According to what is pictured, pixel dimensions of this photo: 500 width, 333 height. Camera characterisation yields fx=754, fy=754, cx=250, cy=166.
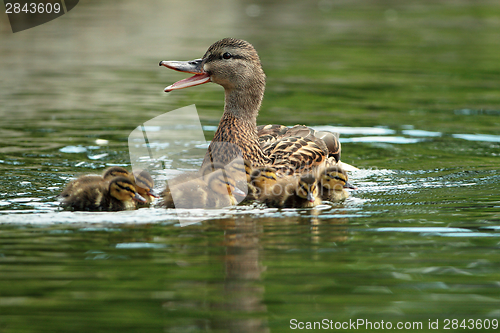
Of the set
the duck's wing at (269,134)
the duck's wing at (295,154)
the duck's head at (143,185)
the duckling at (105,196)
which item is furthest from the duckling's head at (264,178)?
the duck's wing at (269,134)

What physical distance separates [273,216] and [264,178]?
1.42 ft

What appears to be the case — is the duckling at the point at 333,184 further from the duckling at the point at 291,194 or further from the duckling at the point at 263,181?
the duckling at the point at 263,181

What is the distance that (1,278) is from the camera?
377 centimetres

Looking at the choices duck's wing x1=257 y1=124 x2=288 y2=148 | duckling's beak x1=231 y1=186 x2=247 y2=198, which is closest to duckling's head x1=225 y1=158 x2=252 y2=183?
duckling's beak x1=231 y1=186 x2=247 y2=198

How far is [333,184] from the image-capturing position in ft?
18.2

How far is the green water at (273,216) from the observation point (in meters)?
3.48

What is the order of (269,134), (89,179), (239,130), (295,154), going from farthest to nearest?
(269,134), (239,130), (295,154), (89,179)

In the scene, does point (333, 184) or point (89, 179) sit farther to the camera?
point (333, 184)

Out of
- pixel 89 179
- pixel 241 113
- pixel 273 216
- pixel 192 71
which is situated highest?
pixel 192 71

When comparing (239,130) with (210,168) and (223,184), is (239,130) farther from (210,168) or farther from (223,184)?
(223,184)

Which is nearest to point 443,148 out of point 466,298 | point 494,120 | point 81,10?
point 494,120

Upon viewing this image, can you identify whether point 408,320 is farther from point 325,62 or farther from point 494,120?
point 325,62

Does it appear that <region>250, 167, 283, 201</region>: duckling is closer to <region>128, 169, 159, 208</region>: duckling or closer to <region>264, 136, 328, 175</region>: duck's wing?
<region>264, 136, 328, 175</region>: duck's wing

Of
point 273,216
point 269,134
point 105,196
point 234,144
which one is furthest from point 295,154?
point 105,196
